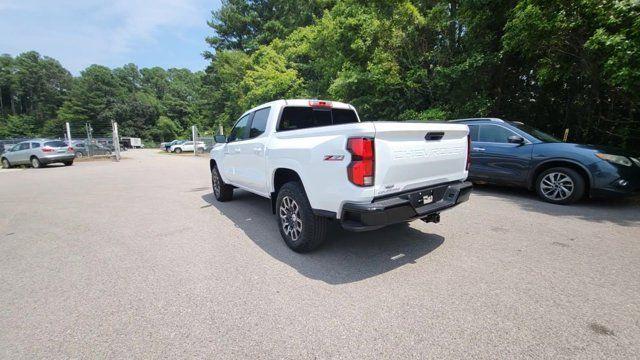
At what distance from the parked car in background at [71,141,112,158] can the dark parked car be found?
29.4m

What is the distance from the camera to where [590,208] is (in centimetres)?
516

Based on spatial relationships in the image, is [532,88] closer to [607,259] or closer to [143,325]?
[607,259]

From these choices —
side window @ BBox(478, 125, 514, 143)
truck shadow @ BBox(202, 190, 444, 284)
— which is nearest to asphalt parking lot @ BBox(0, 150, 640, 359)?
truck shadow @ BBox(202, 190, 444, 284)

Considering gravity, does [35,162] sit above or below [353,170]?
below

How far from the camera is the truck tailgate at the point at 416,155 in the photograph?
282cm

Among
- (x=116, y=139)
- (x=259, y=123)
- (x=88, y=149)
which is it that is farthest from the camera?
(x=88, y=149)

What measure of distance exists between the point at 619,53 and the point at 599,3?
1.43 meters

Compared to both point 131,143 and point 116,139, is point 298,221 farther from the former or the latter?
point 131,143

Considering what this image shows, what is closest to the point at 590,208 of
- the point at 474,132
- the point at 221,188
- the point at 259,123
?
the point at 474,132

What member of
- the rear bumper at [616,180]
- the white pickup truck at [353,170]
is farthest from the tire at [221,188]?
the rear bumper at [616,180]

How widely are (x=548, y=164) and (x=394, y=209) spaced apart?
4.71 metres

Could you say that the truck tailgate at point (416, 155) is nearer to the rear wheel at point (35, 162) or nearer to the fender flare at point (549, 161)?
the fender flare at point (549, 161)

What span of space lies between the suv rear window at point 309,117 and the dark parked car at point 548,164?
11.5 feet

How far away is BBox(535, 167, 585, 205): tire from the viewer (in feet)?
17.1
